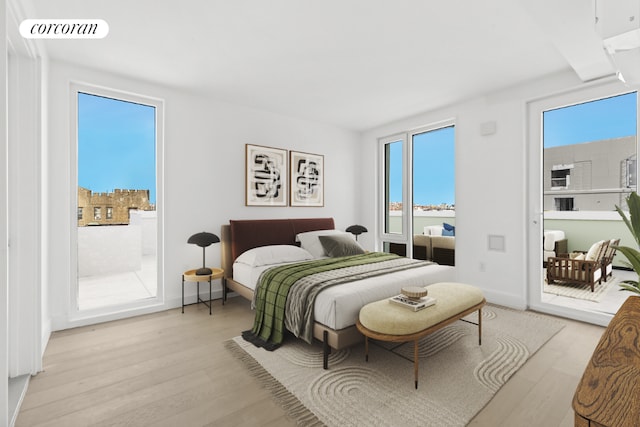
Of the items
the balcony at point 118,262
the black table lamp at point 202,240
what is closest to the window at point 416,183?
the black table lamp at point 202,240

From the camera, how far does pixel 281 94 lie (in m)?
3.75

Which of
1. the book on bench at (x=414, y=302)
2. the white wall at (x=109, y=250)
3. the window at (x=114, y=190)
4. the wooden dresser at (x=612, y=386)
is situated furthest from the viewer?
the white wall at (x=109, y=250)

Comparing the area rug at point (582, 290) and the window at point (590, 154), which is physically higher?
the window at point (590, 154)

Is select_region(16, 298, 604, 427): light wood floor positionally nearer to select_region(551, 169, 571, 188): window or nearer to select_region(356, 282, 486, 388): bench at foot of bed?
select_region(356, 282, 486, 388): bench at foot of bed

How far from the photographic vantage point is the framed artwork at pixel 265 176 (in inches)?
164

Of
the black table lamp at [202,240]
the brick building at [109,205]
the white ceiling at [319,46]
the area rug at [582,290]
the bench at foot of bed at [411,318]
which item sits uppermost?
the white ceiling at [319,46]

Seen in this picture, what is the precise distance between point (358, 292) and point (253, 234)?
202 cm

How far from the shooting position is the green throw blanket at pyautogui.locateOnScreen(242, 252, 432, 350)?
242cm

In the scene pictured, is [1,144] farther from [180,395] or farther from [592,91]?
[592,91]

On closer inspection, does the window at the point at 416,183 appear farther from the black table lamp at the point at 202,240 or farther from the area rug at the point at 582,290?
the black table lamp at the point at 202,240

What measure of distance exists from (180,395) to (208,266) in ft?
6.88

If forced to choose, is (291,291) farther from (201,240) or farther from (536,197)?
(536,197)

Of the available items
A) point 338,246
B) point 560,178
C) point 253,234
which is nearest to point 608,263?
→ point 560,178

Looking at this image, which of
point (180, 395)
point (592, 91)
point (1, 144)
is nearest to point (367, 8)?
point (1, 144)
